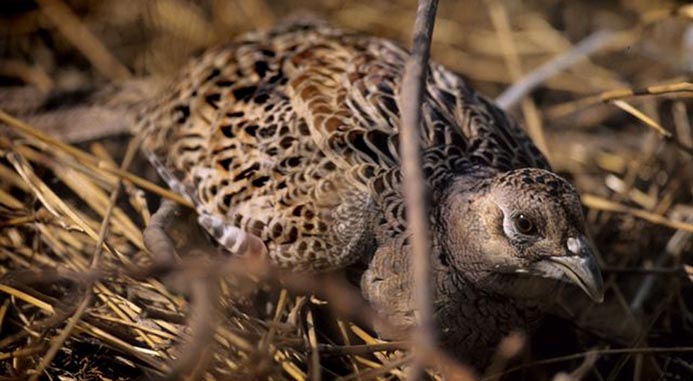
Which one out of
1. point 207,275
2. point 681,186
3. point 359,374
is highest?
point 681,186

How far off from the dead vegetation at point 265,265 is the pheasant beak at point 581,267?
28cm

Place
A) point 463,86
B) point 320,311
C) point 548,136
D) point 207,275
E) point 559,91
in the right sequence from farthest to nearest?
point 559,91 < point 548,136 < point 463,86 < point 320,311 < point 207,275

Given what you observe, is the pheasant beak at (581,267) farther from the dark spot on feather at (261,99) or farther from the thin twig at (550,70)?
the thin twig at (550,70)

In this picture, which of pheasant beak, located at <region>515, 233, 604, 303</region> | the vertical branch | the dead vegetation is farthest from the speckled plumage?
the vertical branch

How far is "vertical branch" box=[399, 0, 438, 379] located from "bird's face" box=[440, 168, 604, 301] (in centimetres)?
59

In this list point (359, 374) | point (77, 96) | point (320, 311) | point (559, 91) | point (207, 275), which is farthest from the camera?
point (559, 91)

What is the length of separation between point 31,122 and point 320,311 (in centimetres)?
171

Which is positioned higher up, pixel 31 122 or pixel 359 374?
pixel 31 122

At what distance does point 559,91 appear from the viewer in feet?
16.4

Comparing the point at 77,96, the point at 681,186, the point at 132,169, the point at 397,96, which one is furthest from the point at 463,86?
the point at 77,96

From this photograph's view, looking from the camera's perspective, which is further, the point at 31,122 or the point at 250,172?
the point at 31,122

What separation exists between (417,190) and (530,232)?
789mm

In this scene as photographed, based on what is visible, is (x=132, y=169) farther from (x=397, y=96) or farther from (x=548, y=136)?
(x=548, y=136)

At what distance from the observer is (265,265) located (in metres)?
2.56
